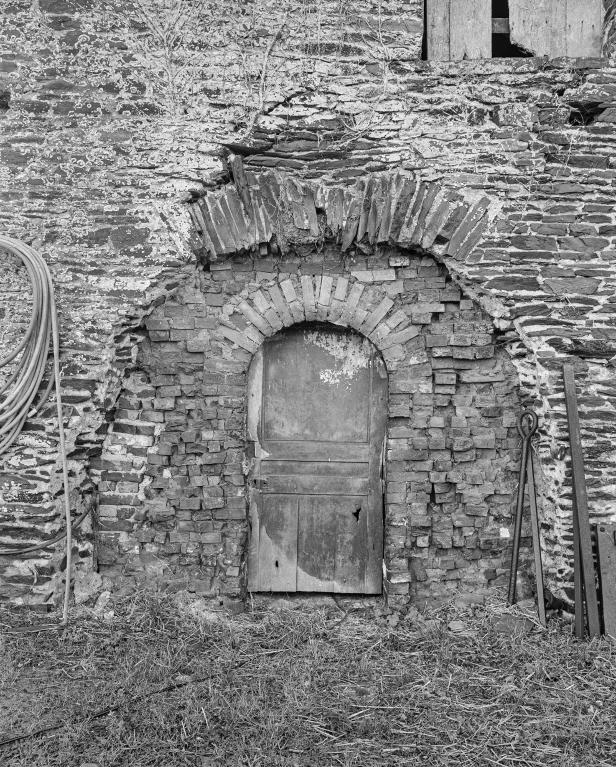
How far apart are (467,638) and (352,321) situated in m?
2.09

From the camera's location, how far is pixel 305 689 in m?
3.56

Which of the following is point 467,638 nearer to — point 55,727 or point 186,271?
point 55,727

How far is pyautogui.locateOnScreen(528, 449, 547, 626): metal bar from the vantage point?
418 centimetres

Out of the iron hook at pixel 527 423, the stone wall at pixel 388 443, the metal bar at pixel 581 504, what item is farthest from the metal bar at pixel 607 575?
the iron hook at pixel 527 423

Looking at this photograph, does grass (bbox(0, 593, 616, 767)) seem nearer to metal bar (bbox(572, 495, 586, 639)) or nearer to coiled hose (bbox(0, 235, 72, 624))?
metal bar (bbox(572, 495, 586, 639))

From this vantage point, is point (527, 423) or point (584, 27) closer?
point (527, 423)

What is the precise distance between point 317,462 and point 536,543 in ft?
4.87

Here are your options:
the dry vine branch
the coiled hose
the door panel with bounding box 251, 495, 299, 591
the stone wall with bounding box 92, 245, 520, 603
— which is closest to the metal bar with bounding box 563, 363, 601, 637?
the stone wall with bounding box 92, 245, 520, 603

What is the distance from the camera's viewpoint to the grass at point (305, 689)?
312 cm

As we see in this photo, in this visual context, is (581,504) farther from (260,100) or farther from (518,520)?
(260,100)

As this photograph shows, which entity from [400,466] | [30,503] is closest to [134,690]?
[30,503]

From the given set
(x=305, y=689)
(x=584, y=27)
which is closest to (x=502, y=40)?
(x=584, y=27)

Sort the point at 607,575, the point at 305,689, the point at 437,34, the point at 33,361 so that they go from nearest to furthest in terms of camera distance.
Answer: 1. the point at 305,689
2. the point at 607,575
3. the point at 33,361
4. the point at 437,34

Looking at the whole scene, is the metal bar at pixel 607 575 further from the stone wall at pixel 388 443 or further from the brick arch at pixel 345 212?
the brick arch at pixel 345 212
